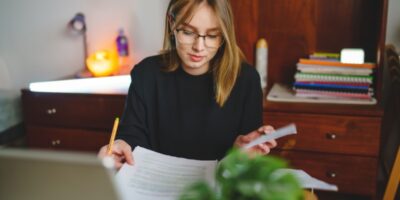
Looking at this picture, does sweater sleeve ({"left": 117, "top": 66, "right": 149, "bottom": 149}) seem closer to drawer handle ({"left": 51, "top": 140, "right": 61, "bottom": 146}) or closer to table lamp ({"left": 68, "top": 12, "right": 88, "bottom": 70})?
drawer handle ({"left": 51, "top": 140, "right": 61, "bottom": 146})

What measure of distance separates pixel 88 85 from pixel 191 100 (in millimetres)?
1058

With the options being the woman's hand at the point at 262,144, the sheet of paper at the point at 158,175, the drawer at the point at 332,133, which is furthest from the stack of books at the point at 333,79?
the sheet of paper at the point at 158,175

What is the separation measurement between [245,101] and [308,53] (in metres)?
0.91

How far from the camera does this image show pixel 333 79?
1.92 meters

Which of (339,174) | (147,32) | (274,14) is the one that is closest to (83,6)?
(147,32)

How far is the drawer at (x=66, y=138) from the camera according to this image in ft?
7.23

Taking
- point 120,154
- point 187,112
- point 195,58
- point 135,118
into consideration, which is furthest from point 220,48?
point 120,154

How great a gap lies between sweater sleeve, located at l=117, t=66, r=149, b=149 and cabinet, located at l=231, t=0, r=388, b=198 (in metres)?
0.67

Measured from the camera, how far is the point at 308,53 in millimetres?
2146

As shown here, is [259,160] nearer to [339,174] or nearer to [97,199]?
[97,199]

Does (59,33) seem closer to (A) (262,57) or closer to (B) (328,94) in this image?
(A) (262,57)

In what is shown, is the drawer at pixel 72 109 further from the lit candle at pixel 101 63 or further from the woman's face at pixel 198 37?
the woman's face at pixel 198 37

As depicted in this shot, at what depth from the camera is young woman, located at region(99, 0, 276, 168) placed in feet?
4.27

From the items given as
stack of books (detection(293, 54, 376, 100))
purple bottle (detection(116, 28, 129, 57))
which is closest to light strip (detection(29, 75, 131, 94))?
purple bottle (detection(116, 28, 129, 57))
